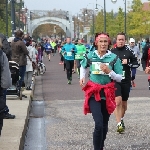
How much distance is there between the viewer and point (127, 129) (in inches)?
420

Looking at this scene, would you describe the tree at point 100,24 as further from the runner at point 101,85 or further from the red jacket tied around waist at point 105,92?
the red jacket tied around waist at point 105,92

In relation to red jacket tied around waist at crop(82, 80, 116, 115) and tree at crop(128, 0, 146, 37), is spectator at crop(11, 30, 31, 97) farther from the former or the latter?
tree at crop(128, 0, 146, 37)

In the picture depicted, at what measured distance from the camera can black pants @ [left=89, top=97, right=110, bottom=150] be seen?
7.64m

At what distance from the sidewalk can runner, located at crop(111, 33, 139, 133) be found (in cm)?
171

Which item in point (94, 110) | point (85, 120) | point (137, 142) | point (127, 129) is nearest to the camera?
point (94, 110)

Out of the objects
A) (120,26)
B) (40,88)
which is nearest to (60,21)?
(120,26)

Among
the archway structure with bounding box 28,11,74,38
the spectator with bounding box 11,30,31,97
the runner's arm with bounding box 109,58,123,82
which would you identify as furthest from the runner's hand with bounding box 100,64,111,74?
the archway structure with bounding box 28,11,74,38

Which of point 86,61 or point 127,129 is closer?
point 86,61

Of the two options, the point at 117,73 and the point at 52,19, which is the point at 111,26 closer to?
the point at 52,19

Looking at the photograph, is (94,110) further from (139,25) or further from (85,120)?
(139,25)

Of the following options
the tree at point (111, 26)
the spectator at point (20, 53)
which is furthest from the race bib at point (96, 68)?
the tree at point (111, 26)

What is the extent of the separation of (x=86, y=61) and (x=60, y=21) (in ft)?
421

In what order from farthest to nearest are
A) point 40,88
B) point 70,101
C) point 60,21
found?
point 60,21, point 40,88, point 70,101

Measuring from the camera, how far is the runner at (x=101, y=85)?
25.5ft
